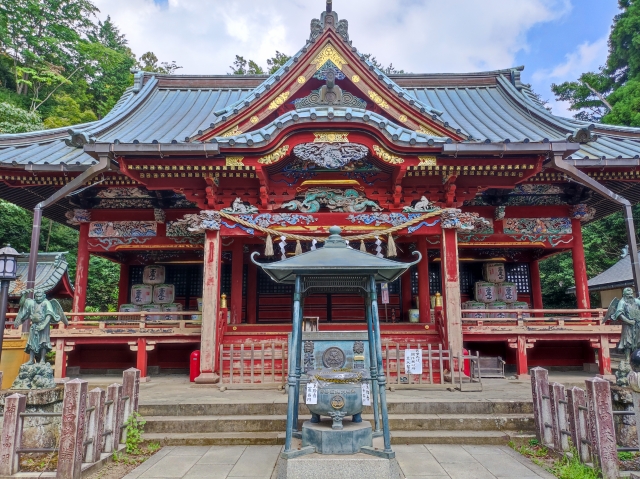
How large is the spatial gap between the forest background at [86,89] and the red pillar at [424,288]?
14.6 metres

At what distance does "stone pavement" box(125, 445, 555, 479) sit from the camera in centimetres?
491

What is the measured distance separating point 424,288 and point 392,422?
17.6ft

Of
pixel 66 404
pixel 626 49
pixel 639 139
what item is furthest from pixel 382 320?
pixel 626 49

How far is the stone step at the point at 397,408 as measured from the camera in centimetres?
662

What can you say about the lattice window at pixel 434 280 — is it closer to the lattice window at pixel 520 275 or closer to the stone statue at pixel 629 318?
the lattice window at pixel 520 275

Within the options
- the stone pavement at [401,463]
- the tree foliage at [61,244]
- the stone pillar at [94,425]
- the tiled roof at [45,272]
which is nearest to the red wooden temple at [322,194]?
the stone pavement at [401,463]

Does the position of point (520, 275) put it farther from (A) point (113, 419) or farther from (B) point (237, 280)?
(A) point (113, 419)

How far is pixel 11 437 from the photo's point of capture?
4.85 m

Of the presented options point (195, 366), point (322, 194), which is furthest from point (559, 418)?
point (195, 366)

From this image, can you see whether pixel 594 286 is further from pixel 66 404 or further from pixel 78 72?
pixel 78 72

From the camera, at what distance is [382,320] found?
1278 centimetres

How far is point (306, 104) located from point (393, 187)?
2857mm

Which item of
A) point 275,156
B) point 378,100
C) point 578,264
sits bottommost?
point 578,264

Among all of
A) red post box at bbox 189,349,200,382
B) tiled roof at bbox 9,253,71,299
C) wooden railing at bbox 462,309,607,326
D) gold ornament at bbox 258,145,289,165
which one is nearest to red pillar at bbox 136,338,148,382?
red post box at bbox 189,349,200,382
